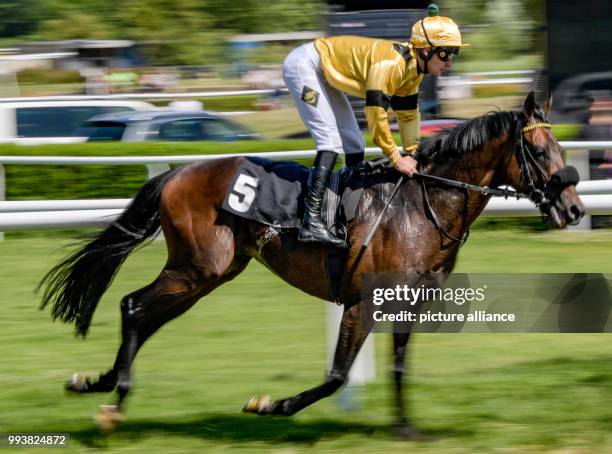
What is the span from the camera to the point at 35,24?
51062mm

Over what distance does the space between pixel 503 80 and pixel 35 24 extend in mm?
30651

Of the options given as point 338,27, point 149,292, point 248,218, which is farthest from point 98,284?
point 338,27

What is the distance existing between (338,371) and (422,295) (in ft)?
1.69

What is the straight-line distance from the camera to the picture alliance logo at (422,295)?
4.97 metres

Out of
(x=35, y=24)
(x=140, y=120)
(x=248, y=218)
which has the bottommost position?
(x=35, y=24)

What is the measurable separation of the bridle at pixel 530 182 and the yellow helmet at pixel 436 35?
49 cm

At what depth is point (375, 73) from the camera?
4973 millimetres

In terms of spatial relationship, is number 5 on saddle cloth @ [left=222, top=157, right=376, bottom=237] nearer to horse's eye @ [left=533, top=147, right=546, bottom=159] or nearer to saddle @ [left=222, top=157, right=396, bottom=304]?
saddle @ [left=222, top=157, right=396, bottom=304]

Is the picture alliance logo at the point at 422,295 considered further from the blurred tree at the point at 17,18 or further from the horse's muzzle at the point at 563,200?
the blurred tree at the point at 17,18

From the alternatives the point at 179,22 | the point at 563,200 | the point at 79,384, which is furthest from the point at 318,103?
the point at 179,22

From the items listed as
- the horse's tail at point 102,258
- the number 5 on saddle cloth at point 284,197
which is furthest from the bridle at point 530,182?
the horse's tail at point 102,258

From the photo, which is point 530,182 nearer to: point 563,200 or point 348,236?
point 563,200

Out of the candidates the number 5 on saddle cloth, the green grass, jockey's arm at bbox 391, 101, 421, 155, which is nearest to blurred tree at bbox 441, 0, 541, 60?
the green grass

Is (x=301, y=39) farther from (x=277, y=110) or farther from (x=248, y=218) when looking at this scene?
(x=248, y=218)
